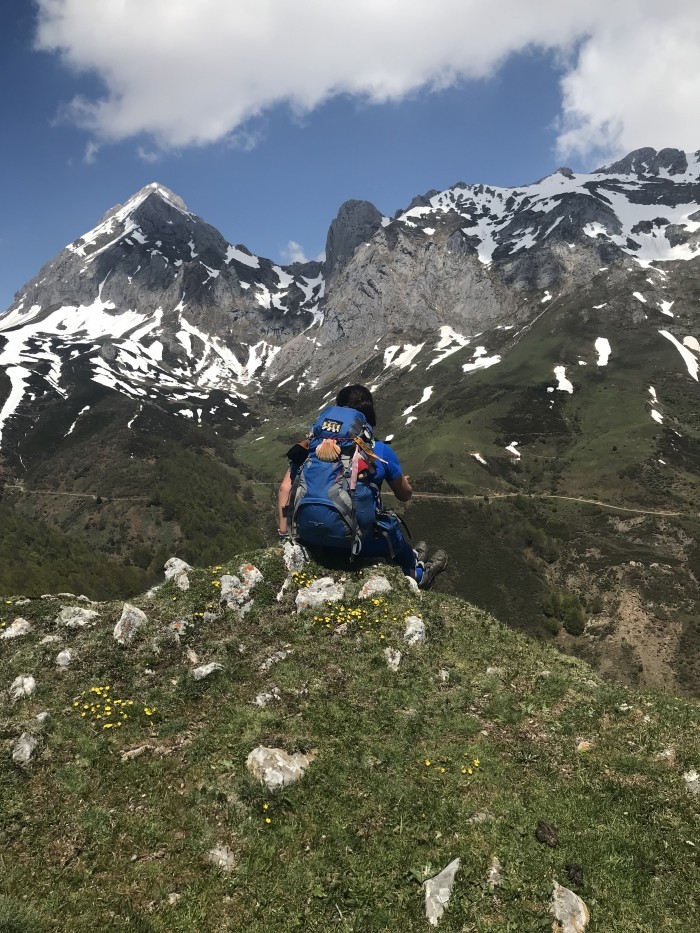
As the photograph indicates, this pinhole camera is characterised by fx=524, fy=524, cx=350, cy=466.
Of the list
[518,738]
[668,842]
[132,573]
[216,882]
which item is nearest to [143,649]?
[216,882]

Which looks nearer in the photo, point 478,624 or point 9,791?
point 9,791

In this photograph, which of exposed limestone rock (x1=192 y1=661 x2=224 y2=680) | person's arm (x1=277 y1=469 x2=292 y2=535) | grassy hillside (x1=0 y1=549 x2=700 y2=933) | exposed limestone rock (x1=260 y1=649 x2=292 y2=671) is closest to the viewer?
grassy hillside (x1=0 y1=549 x2=700 y2=933)

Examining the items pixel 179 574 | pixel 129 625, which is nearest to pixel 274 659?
pixel 129 625

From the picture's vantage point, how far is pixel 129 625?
41.9 feet

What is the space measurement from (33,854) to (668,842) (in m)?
8.81

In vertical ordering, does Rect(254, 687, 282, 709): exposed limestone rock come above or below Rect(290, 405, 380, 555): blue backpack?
below

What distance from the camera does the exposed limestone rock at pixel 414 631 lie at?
1229 centimetres

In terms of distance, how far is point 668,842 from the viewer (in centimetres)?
714

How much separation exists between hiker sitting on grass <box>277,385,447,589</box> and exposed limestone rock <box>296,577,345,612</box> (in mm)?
1486

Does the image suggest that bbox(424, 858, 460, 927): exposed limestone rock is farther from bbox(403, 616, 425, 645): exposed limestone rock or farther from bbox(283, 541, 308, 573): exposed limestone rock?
bbox(283, 541, 308, 573): exposed limestone rock

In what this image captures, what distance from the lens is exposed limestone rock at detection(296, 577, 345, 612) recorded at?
43.9 feet

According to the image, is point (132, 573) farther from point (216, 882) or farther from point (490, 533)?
point (216, 882)

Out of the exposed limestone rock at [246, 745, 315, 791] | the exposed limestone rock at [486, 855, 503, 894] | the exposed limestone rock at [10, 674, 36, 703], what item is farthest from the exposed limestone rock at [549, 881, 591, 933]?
the exposed limestone rock at [10, 674, 36, 703]

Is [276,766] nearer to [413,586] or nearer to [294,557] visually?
[294,557]
